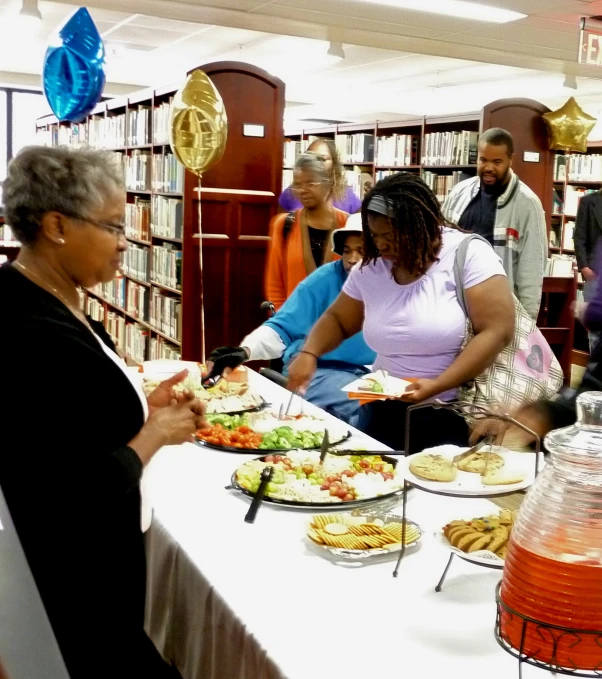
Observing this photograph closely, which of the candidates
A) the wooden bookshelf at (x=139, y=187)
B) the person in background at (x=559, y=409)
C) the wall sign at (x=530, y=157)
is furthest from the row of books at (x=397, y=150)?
the person in background at (x=559, y=409)

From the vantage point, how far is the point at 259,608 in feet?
4.31

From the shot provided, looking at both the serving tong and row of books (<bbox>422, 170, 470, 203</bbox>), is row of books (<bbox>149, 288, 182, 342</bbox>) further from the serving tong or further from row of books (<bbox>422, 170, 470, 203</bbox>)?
the serving tong

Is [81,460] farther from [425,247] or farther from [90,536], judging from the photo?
[425,247]

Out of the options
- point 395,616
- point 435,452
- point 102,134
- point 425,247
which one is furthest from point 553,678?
point 102,134

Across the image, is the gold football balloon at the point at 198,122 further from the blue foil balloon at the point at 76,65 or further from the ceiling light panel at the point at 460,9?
the ceiling light panel at the point at 460,9

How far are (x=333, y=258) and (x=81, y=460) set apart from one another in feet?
8.28

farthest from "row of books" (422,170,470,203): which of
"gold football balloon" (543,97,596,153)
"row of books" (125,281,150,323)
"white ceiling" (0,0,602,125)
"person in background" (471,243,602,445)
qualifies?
"person in background" (471,243,602,445)

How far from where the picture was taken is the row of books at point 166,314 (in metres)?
5.88

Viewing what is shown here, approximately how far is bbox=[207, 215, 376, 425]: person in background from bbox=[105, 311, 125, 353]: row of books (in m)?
4.66

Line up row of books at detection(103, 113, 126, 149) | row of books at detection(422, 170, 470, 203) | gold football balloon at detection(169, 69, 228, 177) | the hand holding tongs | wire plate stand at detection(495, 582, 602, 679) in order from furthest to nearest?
row of books at detection(103, 113, 126, 149)
row of books at detection(422, 170, 470, 203)
gold football balloon at detection(169, 69, 228, 177)
the hand holding tongs
wire plate stand at detection(495, 582, 602, 679)

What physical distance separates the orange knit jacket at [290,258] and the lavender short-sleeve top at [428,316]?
1457 mm

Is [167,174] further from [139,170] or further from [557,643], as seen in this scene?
[557,643]

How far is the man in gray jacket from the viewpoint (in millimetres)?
4805

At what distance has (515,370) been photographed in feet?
7.60
